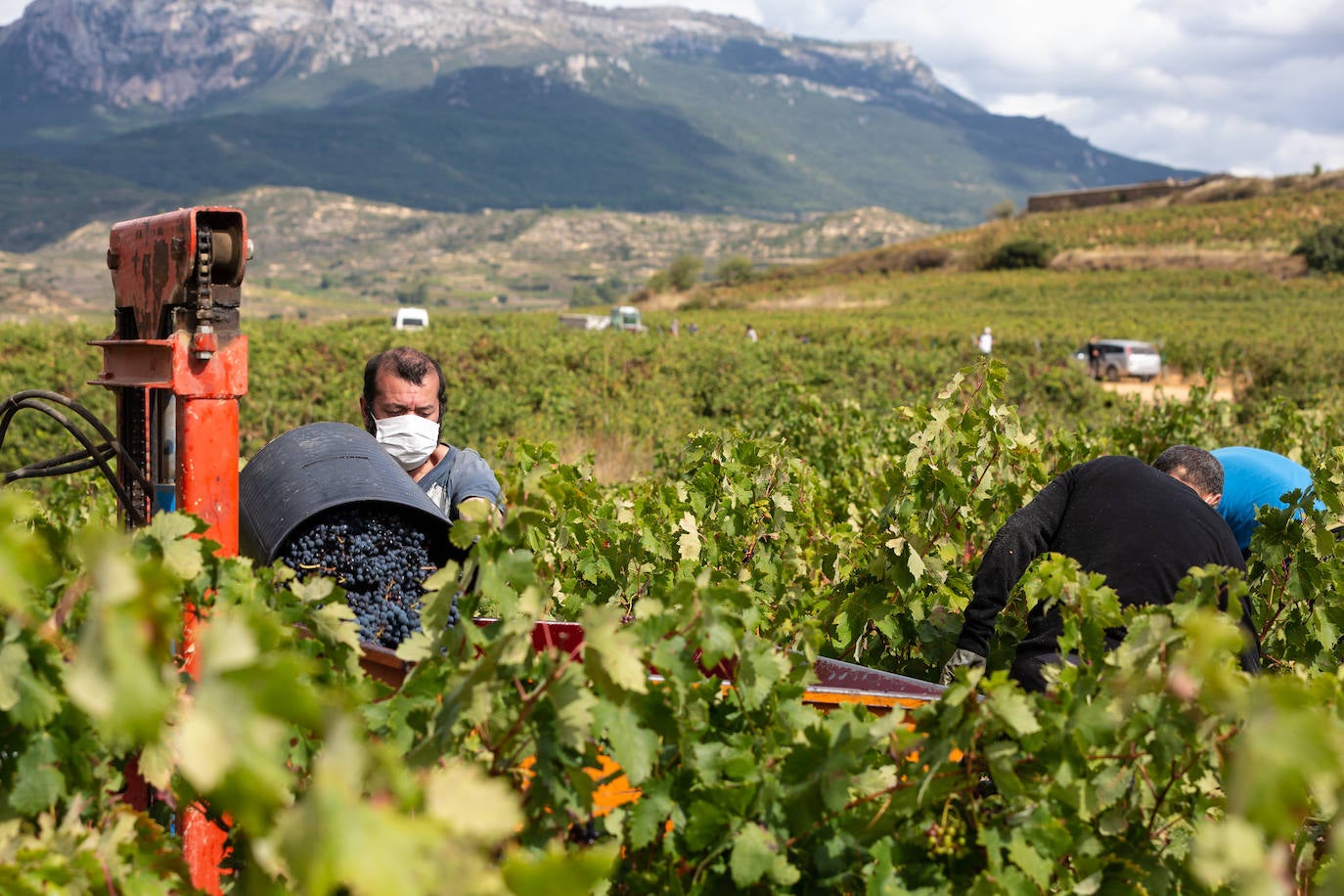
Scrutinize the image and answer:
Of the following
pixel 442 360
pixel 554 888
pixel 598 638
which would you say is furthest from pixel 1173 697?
pixel 442 360

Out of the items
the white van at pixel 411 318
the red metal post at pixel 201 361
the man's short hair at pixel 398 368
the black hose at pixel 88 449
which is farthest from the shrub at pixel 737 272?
the red metal post at pixel 201 361

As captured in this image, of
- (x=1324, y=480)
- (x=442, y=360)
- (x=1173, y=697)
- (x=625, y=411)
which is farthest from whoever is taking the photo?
(x=442, y=360)

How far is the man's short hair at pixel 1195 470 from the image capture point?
388cm

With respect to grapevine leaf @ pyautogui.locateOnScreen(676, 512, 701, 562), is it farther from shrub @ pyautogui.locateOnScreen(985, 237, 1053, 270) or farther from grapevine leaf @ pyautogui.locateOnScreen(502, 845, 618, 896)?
shrub @ pyautogui.locateOnScreen(985, 237, 1053, 270)

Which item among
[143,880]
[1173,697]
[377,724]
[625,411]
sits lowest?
[625,411]

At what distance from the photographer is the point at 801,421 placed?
352 inches

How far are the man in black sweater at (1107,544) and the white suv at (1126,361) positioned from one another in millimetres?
31462

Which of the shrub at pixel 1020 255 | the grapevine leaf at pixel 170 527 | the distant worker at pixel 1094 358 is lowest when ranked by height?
the distant worker at pixel 1094 358

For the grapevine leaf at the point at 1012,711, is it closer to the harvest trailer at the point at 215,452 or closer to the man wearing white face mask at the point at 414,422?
the harvest trailer at the point at 215,452

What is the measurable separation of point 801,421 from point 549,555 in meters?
4.97

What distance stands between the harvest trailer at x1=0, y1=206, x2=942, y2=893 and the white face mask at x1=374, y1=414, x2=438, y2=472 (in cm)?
64

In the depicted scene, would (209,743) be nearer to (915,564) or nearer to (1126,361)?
(915,564)

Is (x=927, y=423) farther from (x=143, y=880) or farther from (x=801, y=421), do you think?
(x=801, y=421)

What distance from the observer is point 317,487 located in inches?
120
